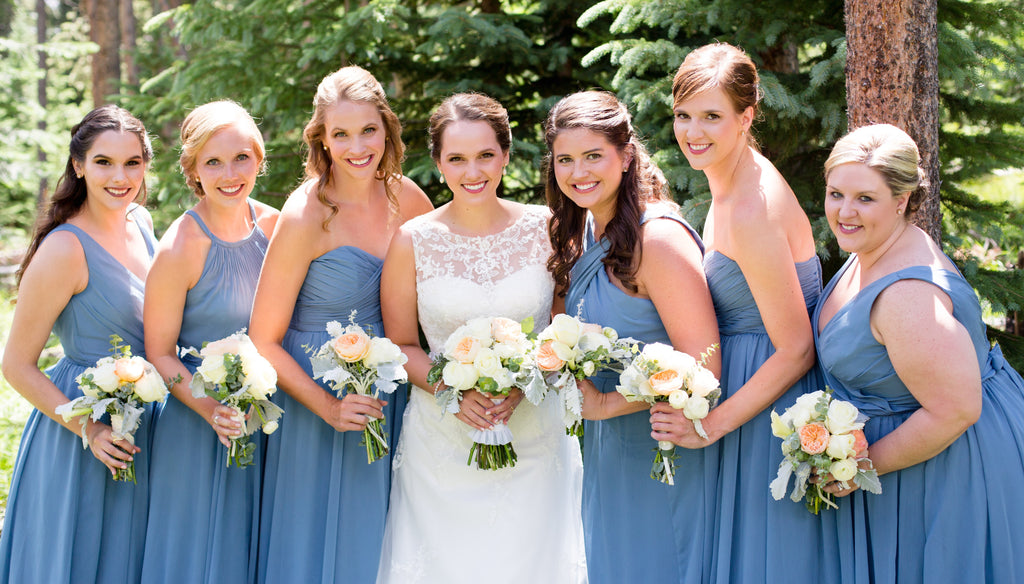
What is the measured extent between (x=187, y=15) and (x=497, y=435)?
17.4ft

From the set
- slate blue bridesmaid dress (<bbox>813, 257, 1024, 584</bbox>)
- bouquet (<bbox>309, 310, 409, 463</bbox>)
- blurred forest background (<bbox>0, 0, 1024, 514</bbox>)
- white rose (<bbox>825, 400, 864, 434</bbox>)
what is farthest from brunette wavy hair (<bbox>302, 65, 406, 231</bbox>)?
white rose (<bbox>825, 400, 864, 434</bbox>)

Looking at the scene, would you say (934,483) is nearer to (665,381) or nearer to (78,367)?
(665,381)

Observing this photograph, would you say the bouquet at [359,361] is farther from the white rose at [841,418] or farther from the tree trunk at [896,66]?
the tree trunk at [896,66]

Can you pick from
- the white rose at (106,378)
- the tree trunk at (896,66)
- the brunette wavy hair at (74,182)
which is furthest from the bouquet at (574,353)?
the brunette wavy hair at (74,182)

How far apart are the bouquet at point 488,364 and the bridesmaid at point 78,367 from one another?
158 cm

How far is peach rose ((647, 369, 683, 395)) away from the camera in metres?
3.34

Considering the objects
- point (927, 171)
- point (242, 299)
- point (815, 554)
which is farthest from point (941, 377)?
point (242, 299)

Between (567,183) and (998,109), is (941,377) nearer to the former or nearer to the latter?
(567,183)

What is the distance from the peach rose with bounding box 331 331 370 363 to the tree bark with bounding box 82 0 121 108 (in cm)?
1126

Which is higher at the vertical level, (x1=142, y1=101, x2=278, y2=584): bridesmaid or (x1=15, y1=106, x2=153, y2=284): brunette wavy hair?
(x1=15, y1=106, x2=153, y2=284): brunette wavy hair

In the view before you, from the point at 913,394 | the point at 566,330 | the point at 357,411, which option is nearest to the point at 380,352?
the point at 357,411

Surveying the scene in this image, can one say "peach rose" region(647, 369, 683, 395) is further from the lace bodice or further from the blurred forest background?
the blurred forest background

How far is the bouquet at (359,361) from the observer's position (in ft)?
12.1

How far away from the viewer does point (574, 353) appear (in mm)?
3496
